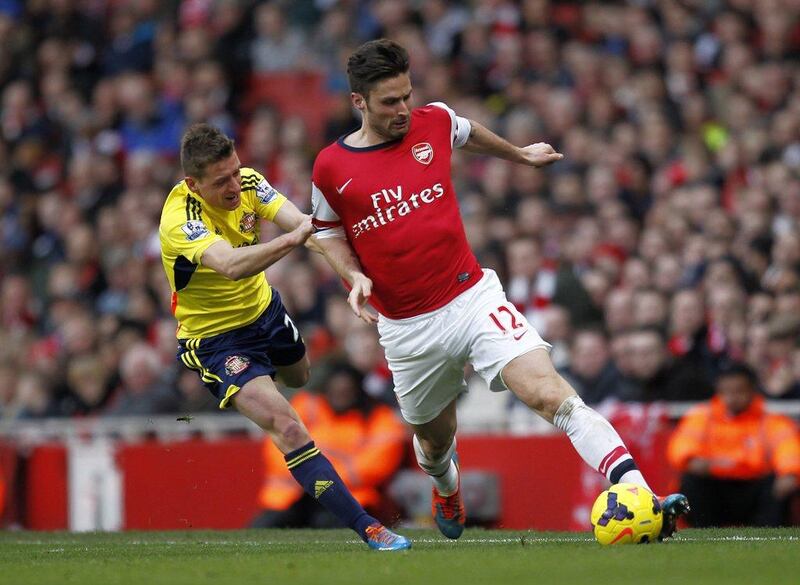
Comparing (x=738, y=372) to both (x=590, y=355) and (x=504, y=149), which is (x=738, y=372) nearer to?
(x=590, y=355)

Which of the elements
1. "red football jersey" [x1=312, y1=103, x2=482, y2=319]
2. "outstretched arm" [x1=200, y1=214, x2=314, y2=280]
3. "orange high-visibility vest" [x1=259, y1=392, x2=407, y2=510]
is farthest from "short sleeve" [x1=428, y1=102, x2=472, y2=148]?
"orange high-visibility vest" [x1=259, y1=392, x2=407, y2=510]

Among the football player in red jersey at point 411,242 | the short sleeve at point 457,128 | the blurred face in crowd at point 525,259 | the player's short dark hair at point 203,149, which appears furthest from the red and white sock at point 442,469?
the blurred face in crowd at point 525,259

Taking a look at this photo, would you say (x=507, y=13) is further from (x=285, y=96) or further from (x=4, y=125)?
(x=4, y=125)

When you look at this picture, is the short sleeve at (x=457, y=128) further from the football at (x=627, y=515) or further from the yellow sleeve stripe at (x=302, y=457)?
the football at (x=627, y=515)

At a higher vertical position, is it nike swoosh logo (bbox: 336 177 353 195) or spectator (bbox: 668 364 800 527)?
nike swoosh logo (bbox: 336 177 353 195)

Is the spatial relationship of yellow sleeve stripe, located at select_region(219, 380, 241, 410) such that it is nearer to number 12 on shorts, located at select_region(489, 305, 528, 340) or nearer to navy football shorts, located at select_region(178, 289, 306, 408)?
navy football shorts, located at select_region(178, 289, 306, 408)

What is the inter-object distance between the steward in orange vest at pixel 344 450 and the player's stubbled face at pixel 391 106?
440 centimetres

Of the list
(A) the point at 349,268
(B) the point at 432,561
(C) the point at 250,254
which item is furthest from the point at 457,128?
(B) the point at 432,561

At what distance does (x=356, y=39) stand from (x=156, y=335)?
183 inches

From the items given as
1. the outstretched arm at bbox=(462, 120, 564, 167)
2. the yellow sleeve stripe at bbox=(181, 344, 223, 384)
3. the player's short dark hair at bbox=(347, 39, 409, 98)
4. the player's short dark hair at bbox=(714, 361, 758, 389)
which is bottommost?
the player's short dark hair at bbox=(714, 361, 758, 389)

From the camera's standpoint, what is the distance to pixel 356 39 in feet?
60.6

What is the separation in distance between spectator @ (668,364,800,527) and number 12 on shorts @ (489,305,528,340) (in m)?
3.00

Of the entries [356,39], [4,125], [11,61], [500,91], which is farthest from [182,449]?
[11,61]

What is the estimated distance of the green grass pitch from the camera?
672 cm
